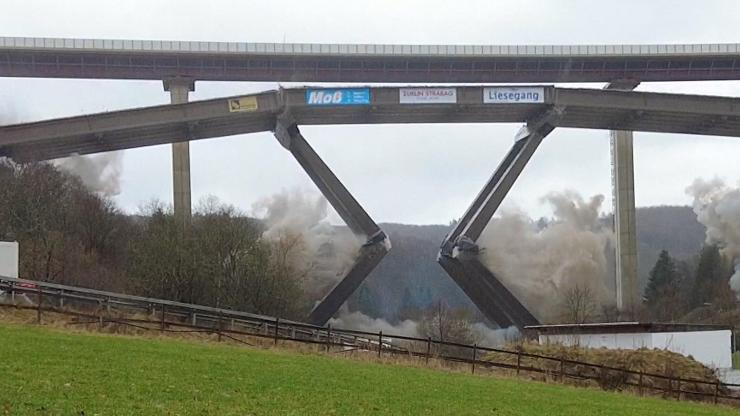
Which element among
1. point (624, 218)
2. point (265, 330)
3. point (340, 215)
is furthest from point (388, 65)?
point (265, 330)

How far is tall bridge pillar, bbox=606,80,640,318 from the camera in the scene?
5844 centimetres

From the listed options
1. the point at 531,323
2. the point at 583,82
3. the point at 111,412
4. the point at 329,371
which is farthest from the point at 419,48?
the point at 111,412

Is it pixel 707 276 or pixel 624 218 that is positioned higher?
pixel 624 218

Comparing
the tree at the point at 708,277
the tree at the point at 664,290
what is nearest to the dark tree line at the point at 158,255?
the tree at the point at 664,290

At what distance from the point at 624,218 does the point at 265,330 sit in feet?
122

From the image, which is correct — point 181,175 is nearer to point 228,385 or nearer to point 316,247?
point 316,247

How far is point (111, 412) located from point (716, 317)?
57.8 meters

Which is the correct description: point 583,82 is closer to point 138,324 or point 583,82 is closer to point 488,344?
point 488,344

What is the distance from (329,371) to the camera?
63.8ft

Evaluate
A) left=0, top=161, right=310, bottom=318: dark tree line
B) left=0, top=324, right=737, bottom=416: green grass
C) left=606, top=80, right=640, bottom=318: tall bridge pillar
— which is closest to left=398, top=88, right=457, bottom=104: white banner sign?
left=0, top=161, right=310, bottom=318: dark tree line

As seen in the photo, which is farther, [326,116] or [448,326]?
[326,116]

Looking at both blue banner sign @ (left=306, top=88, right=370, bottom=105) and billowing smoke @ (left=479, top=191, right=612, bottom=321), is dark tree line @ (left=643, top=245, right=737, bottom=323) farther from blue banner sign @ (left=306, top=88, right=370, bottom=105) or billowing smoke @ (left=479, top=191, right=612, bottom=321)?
blue banner sign @ (left=306, top=88, right=370, bottom=105)

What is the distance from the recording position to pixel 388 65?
63.4 metres

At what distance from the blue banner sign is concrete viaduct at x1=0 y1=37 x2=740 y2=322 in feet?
43.6
